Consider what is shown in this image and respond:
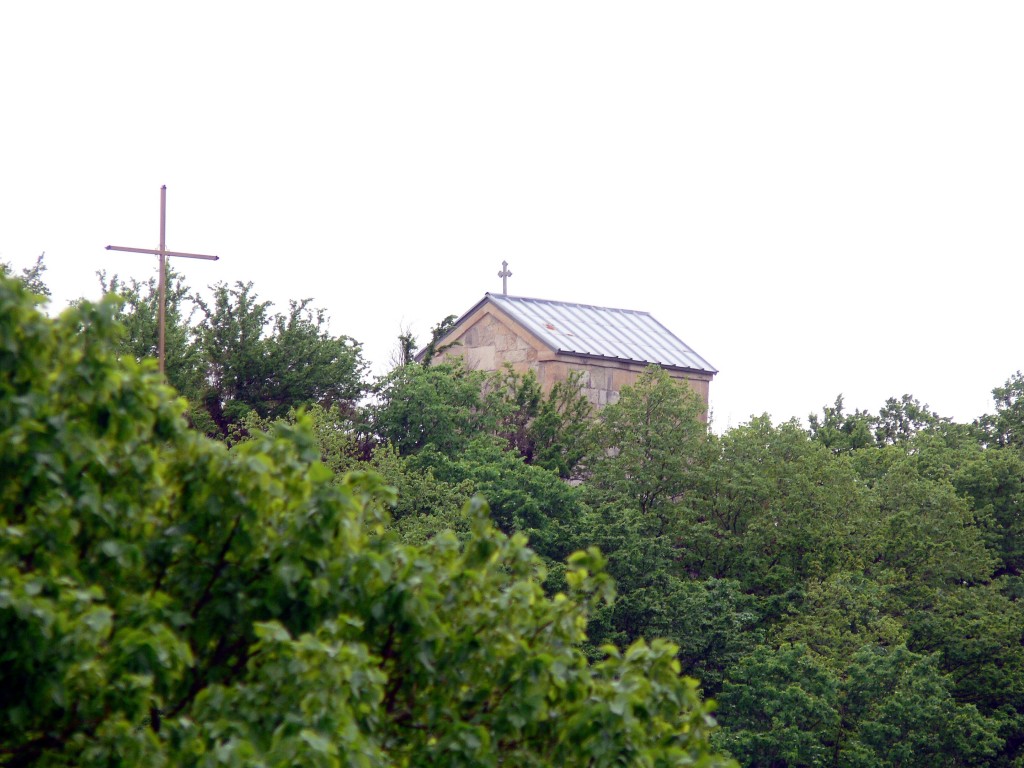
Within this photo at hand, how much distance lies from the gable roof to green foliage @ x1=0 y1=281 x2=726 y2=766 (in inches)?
1304

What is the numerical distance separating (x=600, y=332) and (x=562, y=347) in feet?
10.6

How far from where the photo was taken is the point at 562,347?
40406 mm

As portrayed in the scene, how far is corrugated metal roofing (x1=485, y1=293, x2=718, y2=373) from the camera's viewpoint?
41.3 m

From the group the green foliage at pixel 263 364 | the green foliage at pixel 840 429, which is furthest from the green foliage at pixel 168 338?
the green foliage at pixel 840 429

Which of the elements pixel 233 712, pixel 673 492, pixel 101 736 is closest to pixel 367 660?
pixel 233 712

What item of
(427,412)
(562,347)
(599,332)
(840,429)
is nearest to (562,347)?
(562,347)

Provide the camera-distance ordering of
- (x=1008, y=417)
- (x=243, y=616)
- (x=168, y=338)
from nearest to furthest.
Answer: (x=243, y=616) < (x=168, y=338) < (x=1008, y=417)

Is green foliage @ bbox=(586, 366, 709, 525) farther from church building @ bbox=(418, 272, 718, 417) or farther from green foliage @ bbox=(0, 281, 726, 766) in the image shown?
green foliage @ bbox=(0, 281, 726, 766)

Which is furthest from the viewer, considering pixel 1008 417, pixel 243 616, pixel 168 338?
pixel 1008 417

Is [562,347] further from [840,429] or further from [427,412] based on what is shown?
[840,429]

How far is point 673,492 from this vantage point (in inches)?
1364

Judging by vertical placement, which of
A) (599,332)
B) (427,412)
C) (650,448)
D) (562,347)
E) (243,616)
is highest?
(599,332)

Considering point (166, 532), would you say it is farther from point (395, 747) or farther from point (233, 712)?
point (395, 747)

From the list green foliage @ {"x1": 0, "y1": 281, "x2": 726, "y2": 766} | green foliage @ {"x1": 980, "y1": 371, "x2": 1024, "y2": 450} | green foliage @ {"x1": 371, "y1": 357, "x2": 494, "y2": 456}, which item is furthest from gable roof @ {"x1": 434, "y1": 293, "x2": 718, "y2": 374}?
green foliage @ {"x1": 0, "y1": 281, "x2": 726, "y2": 766}
